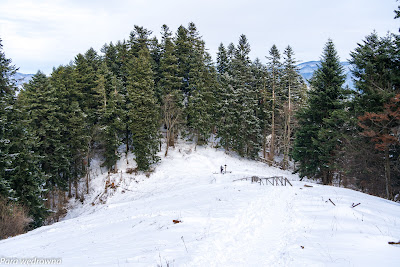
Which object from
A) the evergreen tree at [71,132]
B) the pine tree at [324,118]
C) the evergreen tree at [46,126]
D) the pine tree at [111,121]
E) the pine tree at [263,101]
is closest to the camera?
the pine tree at [324,118]

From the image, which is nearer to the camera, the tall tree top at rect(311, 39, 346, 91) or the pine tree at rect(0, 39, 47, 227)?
the pine tree at rect(0, 39, 47, 227)

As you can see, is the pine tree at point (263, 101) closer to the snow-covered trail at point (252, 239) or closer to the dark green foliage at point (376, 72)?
the dark green foliage at point (376, 72)

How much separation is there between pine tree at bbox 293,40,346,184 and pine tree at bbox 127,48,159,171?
17.9 metres

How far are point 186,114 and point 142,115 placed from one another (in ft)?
24.7

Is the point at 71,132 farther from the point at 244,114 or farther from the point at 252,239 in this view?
the point at 252,239

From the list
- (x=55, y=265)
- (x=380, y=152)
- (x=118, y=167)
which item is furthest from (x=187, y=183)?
(x=55, y=265)

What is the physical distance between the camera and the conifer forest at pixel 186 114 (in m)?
18.2

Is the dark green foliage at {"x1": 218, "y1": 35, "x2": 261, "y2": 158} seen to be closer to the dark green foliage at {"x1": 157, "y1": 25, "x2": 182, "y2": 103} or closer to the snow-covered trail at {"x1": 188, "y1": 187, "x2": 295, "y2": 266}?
the dark green foliage at {"x1": 157, "y1": 25, "x2": 182, "y2": 103}

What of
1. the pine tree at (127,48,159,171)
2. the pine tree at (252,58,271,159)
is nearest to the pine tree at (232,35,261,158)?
the pine tree at (252,58,271,159)

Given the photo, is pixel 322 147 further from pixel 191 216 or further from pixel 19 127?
pixel 19 127

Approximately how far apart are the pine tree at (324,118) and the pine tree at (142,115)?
17877mm

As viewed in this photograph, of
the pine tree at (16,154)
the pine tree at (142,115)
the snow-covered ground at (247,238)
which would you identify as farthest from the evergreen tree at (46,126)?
the snow-covered ground at (247,238)

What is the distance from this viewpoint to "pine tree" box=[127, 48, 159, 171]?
29.4 m

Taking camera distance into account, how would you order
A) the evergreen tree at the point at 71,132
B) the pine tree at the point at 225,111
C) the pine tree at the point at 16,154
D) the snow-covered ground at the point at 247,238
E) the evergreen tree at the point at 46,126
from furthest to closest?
the pine tree at the point at 225,111 < the evergreen tree at the point at 71,132 < the evergreen tree at the point at 46,126 < the pine tree at the point at 16,154 < the snow-covered ground at the point at 247,238
